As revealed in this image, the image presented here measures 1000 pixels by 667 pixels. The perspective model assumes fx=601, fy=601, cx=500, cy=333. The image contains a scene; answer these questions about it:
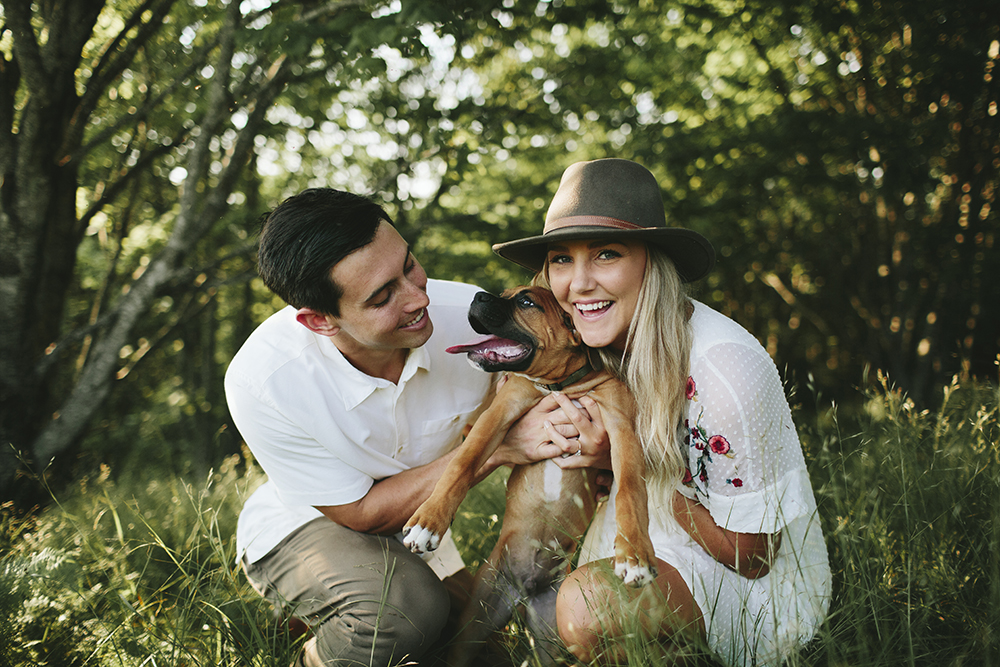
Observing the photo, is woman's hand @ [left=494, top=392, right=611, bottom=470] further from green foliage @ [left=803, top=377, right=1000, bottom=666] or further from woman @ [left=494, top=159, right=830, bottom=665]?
green foliage @ [left=803, top=377, right=1000, bottom=666]

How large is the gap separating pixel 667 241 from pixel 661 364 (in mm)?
452

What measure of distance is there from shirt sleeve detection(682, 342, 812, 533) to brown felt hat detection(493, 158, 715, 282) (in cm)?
40

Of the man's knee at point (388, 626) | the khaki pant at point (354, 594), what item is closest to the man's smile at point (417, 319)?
the khaki pant at point (354, 594)

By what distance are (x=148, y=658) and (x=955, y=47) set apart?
23.4ft

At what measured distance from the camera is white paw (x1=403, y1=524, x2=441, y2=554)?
2.03 meters

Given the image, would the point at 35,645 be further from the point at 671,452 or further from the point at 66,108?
the point at 66,108

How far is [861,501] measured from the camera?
2.53m

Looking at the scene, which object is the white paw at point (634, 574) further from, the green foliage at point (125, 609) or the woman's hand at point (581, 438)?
the green foliage at point (125, 609)

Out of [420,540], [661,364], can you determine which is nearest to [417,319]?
[420,540]

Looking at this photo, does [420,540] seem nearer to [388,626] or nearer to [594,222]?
[388,626]

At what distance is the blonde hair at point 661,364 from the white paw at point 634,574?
1.41 feet

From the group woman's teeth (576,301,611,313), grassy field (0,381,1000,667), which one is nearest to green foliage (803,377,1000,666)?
grassy field (0,381,1000,667)

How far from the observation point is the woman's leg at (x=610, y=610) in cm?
185

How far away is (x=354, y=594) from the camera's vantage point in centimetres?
238
